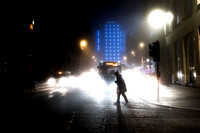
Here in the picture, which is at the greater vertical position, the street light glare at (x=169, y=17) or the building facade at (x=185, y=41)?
the street light glare at (x=169, y=17)

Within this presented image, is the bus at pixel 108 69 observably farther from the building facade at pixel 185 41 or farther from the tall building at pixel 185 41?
the building facade at pixel 185 41

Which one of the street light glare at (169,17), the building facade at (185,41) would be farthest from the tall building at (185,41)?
the street light glare at (169,17)

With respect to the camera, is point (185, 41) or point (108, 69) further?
point (108, 69)

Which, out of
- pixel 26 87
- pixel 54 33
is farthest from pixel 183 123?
pixel 54 33

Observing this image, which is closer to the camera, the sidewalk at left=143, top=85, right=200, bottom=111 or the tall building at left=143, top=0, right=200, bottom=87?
the sidewalk at left=143, top=85, right=200, bottom=111

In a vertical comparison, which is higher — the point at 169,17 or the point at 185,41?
the point at 169,17

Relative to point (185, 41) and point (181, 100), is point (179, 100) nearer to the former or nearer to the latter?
point (181, 100)

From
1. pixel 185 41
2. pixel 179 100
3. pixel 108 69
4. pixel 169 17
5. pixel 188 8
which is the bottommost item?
pixel 179 100

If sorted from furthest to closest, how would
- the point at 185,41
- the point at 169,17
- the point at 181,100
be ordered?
the point at 169,17 → the point at 185,41 → the point at 181,100

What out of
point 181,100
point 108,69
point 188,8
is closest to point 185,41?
point 188,8

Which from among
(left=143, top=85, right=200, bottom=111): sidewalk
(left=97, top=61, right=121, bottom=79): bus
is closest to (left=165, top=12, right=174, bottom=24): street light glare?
(left=97, top=61, right=121, bottom=79): bus

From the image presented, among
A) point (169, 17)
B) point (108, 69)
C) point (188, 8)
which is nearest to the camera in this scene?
point (188, 8)

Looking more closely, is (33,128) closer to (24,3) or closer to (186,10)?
(186,10)

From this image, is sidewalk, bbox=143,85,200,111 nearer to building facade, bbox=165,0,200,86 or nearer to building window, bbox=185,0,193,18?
building facade, bbox=165,0,200,86
